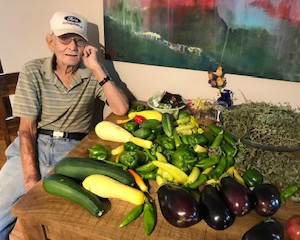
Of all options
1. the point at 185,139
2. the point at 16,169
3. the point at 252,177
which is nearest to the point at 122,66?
the point at 185,139

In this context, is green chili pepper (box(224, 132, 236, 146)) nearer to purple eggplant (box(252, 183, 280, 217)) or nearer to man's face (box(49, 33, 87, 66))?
purple eggplant (box(252, 183, 280, 217))

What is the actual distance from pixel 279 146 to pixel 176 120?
21.9 inches

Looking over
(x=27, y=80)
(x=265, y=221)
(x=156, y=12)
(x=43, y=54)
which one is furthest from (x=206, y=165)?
(x=43, y=54)

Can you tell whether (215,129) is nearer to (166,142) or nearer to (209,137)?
(209,137)

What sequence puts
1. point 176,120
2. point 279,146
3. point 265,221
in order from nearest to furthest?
1. point 265,221
2. point 279,146
3. point 176,120

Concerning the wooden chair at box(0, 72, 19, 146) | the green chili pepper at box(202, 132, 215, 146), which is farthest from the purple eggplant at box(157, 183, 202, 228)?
the wooden chair at box(0, 72, 19, 146)

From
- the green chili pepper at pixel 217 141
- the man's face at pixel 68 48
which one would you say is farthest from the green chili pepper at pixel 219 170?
the man's face at pixel 68 48

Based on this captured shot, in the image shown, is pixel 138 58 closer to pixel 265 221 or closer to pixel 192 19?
pixel 192 19

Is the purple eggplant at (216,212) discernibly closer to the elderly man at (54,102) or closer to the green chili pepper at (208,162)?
the green chili pepper at (208,162)

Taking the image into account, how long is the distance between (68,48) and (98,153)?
69 centimetres

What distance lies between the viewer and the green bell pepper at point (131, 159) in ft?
3.59

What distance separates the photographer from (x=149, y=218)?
0.88m

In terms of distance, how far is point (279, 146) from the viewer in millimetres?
1099

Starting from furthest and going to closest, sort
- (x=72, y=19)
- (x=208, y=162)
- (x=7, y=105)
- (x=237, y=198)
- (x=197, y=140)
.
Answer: (x=7, y=105)
(x=72, y=19)
(x=197, y=140)
(x=208, y=162)
(x=237, y=198)
